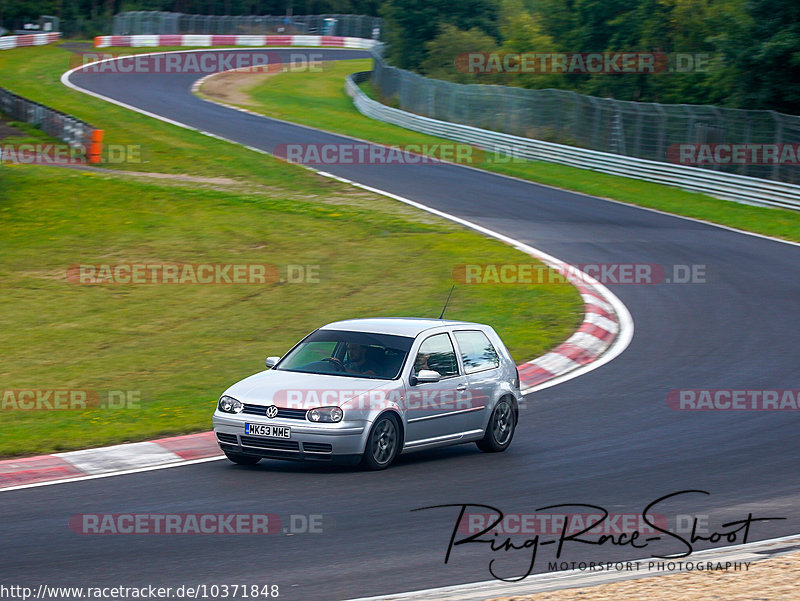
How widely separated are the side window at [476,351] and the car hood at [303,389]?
4.12ft

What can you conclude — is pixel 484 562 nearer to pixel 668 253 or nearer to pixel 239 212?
pixel 668 253

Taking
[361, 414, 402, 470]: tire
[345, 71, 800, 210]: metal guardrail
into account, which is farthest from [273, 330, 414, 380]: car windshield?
[345, 71, 800, 210]: metal guardrail

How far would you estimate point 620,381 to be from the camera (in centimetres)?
1441

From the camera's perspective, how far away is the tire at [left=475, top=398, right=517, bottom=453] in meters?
11.4

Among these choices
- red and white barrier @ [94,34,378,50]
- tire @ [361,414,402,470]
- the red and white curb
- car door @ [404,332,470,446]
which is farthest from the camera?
red and white barrier @ [94,34,378,50]

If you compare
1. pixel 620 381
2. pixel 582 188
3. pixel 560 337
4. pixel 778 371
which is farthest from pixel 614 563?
pixel 582 188

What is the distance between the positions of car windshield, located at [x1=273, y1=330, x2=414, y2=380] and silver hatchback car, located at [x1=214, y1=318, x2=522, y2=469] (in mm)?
10

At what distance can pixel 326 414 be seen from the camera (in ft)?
32.6

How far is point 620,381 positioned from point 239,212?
15.1 m

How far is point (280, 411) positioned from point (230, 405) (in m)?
0.55

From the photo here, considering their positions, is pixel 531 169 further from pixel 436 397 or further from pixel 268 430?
pixel 268 430

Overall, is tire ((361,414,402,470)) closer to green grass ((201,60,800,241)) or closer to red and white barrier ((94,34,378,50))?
green grass ((201,60,800,241))

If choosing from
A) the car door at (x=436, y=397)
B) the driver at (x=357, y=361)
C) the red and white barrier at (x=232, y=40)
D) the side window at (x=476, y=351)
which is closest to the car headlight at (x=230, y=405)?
the driver at (x=357, y=361)

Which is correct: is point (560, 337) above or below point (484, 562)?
below
